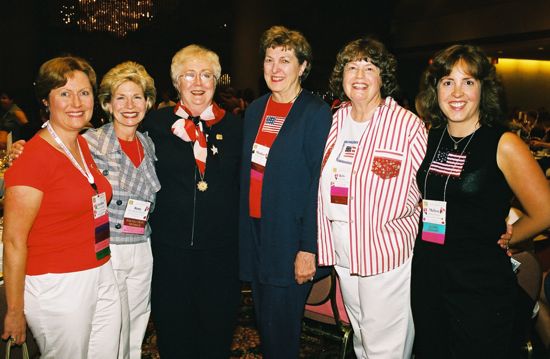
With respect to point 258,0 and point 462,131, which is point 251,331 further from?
point 258,0

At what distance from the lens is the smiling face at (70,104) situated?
2.06m

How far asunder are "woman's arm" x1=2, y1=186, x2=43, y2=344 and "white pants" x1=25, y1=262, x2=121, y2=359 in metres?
0.06

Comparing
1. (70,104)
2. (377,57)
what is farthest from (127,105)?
(377,57)

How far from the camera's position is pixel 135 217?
7.69 feet

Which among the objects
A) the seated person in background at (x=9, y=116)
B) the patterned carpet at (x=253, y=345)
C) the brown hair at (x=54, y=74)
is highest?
the seated person in background at (x=9, y=116)

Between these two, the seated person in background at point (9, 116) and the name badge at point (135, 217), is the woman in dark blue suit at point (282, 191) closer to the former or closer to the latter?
the name badge at point (135, 217)

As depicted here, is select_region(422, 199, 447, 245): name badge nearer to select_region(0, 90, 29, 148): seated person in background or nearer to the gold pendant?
the gold pendant

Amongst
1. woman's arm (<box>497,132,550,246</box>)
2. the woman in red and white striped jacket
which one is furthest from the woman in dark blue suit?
woman's arm (<box>497,132,550,246</box>)

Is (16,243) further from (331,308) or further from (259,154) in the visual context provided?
(331,308)

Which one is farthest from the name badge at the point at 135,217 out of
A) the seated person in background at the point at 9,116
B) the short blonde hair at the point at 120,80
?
the seated person in background at the point at 9,116

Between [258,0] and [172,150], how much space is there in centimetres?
1141

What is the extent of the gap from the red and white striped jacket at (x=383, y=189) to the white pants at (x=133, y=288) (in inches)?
43.7

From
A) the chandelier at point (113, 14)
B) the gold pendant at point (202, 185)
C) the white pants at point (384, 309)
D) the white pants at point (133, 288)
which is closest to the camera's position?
the white pants at point (384, 309)

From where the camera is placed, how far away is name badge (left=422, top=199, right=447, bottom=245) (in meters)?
2.06
